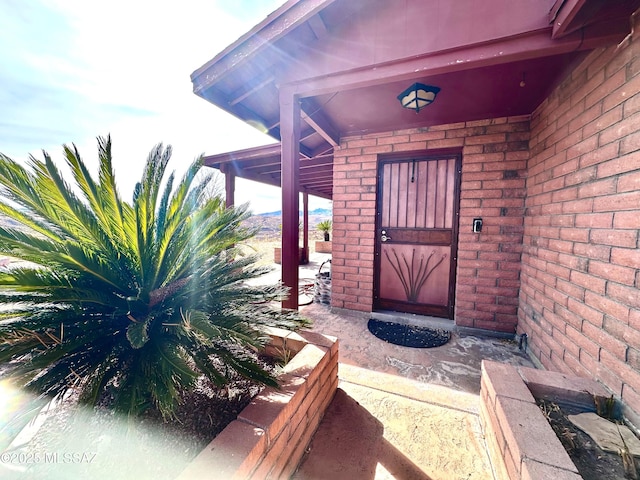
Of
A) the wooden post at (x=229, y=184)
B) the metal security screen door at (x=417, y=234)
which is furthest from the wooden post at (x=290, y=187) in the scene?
the wooden post at (x=229, y=184)

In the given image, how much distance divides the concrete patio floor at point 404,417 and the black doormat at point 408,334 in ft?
0.40

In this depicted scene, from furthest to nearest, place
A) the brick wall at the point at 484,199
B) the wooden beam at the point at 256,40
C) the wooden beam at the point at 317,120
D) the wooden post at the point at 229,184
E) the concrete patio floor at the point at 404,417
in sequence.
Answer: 1. the wooden post at the point at 229,184
2. the brick wall at the point at 484,199
3. the wooden beam at the point at 317,120
4. the wooden beam at the point at 256,40
5. the concrete patio floor at the point at 404,417

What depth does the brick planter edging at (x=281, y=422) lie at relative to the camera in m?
0.81

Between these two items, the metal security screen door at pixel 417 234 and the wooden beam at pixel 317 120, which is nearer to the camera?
the wooden beam at pixel 317 120

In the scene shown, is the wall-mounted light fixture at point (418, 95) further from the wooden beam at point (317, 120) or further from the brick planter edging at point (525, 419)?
the brick planter edging at point (525, 419)

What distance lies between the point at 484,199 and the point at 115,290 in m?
3.28

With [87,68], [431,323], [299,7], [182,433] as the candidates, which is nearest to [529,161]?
[431,323]

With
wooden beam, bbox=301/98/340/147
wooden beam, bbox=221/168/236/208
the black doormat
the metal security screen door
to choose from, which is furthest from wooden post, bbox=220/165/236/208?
the black doormat

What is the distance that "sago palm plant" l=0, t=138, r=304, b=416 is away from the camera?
862mm

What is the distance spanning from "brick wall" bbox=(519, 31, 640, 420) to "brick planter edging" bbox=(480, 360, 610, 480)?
0.70 ft

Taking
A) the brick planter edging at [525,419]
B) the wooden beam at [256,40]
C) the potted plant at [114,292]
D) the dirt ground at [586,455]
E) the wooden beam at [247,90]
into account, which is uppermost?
the wooden beam at [256,40]

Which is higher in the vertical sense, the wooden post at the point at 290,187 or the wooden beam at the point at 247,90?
the wooden beam at the point at 247,90

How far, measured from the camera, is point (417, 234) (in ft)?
10.5

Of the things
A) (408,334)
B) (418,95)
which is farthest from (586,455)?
(418,95)
